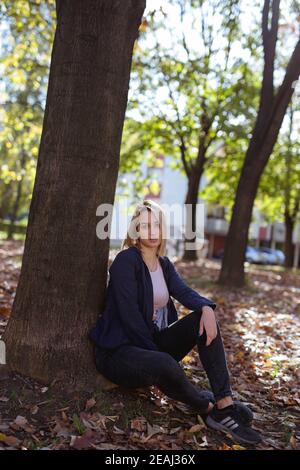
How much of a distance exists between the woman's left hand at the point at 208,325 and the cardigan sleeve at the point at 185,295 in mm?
104

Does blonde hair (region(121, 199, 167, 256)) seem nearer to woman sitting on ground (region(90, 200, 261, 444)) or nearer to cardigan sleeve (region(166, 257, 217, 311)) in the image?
woman sitting on ground (region(90, 200, 261, 444))

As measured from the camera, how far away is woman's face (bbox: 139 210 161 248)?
4711 mm

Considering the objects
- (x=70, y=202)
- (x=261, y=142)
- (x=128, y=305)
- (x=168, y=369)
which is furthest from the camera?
(x=261, y=142)

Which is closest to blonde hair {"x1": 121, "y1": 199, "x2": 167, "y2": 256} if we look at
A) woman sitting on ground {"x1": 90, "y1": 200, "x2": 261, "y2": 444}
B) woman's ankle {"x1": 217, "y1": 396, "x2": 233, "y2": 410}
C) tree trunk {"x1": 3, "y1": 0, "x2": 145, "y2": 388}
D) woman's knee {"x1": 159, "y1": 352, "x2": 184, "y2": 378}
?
woman sitting on ground {"x1": 90, "y1": 200, "x2": 261, "y2": 444}

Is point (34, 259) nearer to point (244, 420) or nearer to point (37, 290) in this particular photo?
point (37, 290)

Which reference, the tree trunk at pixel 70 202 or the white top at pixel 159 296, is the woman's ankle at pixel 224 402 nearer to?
the white top at pixel 159 296

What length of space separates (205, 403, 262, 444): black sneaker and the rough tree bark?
906 centimetres

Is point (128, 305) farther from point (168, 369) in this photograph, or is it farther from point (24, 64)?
point (24, 64)

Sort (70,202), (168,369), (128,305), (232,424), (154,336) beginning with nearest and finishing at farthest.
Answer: (168,369)
(232,424)
(128,305)
(70,202)
(154,336)

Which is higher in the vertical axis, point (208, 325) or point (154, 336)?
point (208, 325)

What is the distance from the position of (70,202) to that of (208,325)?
58.1 inches

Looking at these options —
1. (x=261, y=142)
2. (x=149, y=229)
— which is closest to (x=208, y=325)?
(x=149, y=229)

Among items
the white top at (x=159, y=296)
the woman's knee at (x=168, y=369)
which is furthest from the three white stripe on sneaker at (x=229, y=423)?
the white top at (x=159, y=296)

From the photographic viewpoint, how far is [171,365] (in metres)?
4.11
